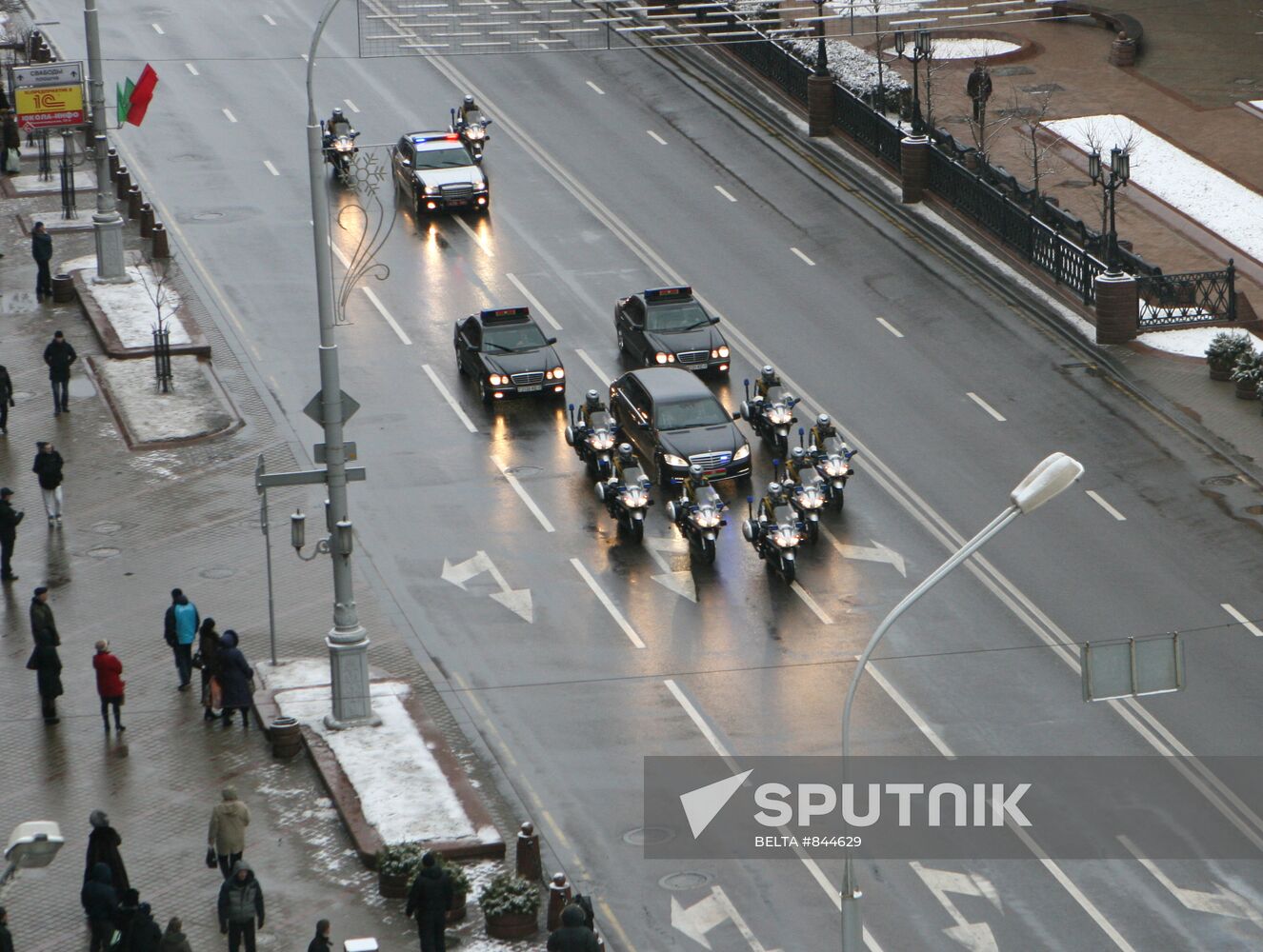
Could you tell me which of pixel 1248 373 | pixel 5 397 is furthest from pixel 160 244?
pixel 1248 373

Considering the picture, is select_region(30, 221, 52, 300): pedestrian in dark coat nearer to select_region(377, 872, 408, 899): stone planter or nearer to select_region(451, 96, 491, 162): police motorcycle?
select_region(451, 96, 491, 162): police motorcycle

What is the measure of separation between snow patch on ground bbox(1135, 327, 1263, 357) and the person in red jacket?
24.5 m

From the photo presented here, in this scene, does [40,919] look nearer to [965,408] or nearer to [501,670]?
[501,670]

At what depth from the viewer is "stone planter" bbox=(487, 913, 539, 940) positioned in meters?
27.0

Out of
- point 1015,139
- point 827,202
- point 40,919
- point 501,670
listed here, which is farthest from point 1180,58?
point 40,919

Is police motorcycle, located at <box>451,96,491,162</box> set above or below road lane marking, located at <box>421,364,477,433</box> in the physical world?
above

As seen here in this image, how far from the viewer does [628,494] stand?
3897 centimetres

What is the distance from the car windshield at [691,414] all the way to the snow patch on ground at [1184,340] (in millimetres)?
10875

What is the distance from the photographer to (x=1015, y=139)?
61219 millimetres

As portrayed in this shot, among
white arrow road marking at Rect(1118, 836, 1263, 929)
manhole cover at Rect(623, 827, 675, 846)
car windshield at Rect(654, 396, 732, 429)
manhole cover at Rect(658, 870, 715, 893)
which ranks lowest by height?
white arrow road marking at Rect(1118, 836, 1263, 929)

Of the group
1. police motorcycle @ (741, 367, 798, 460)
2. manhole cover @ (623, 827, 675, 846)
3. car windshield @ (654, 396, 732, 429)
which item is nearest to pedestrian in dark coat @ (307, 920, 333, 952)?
manhole cover @ (623, 827, 675, 846)

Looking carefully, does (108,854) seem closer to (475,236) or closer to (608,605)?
(608,605)

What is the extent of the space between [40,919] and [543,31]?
4453 centimetres

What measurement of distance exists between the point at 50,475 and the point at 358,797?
11.3m
